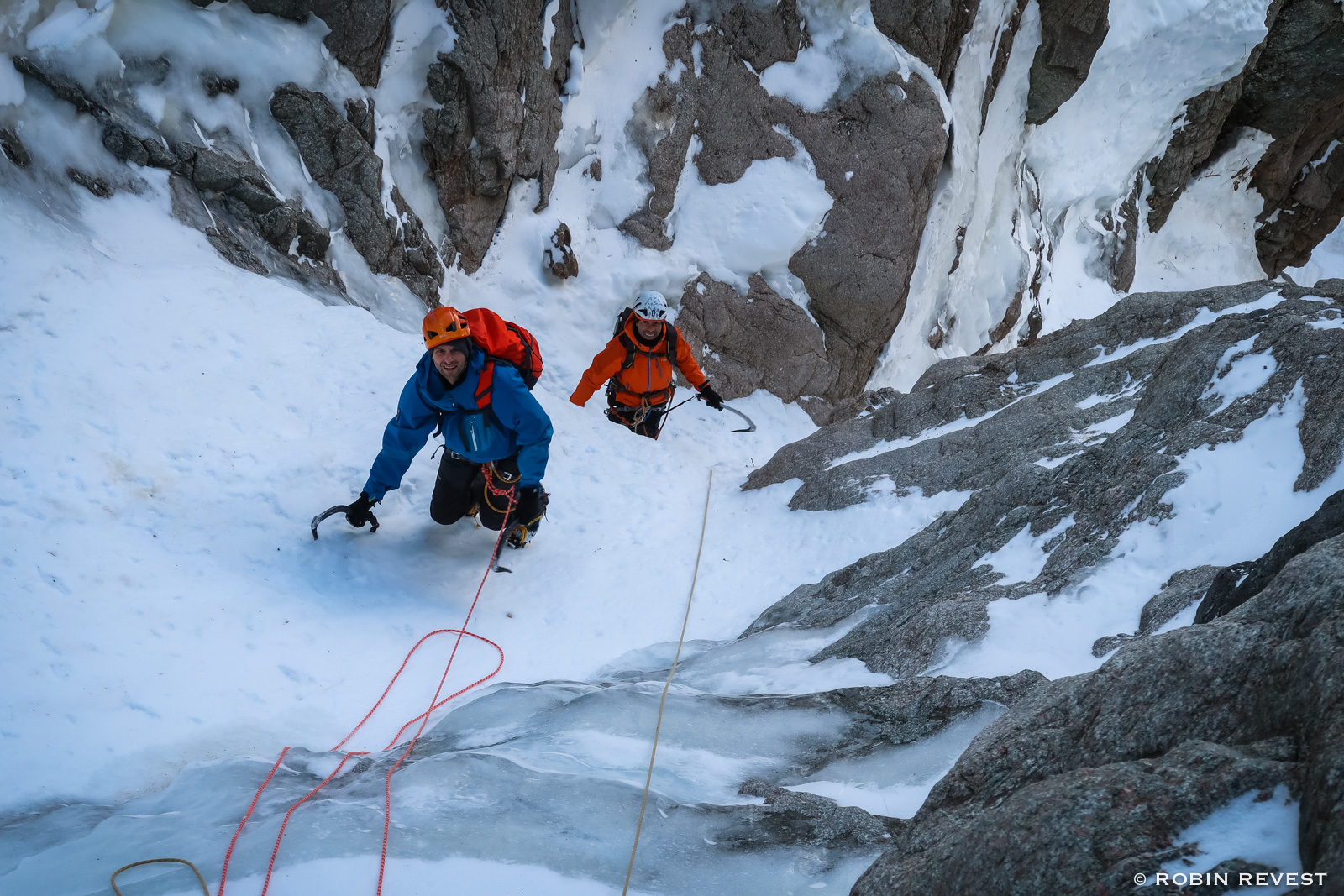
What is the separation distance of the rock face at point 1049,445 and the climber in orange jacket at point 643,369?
4.52 ft

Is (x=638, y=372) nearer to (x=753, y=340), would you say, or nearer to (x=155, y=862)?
(x=753, y=340)

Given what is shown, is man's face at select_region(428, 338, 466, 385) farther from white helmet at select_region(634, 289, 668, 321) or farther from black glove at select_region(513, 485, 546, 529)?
white helmet at select_region(634, 289, 668, 321)

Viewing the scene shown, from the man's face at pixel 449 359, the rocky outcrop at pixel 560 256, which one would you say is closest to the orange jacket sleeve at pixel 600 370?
the man's face at pixel 449 359

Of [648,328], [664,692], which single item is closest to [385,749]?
[664,692]

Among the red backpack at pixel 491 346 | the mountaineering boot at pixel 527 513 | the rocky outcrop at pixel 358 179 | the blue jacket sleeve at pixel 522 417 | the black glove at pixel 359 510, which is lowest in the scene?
the black glove at pixel 359 510

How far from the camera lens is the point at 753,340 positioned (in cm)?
1338

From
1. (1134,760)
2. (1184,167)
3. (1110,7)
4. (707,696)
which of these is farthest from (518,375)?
(1184,167)

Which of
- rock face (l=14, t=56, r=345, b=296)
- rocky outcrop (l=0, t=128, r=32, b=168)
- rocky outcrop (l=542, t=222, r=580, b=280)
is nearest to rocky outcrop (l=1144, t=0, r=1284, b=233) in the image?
rocky outcrop (l=542, t=222, r=580, b=280)

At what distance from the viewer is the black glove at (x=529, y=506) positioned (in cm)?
620

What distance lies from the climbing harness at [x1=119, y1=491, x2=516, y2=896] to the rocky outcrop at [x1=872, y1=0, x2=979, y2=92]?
11.2 m

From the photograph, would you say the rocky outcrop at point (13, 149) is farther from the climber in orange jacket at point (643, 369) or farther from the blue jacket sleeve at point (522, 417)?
the climber in orange jacket at point (643, 369)

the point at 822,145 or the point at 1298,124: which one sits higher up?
the point at 1298,124

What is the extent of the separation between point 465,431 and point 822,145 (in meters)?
9.63

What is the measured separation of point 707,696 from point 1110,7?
17641mm
